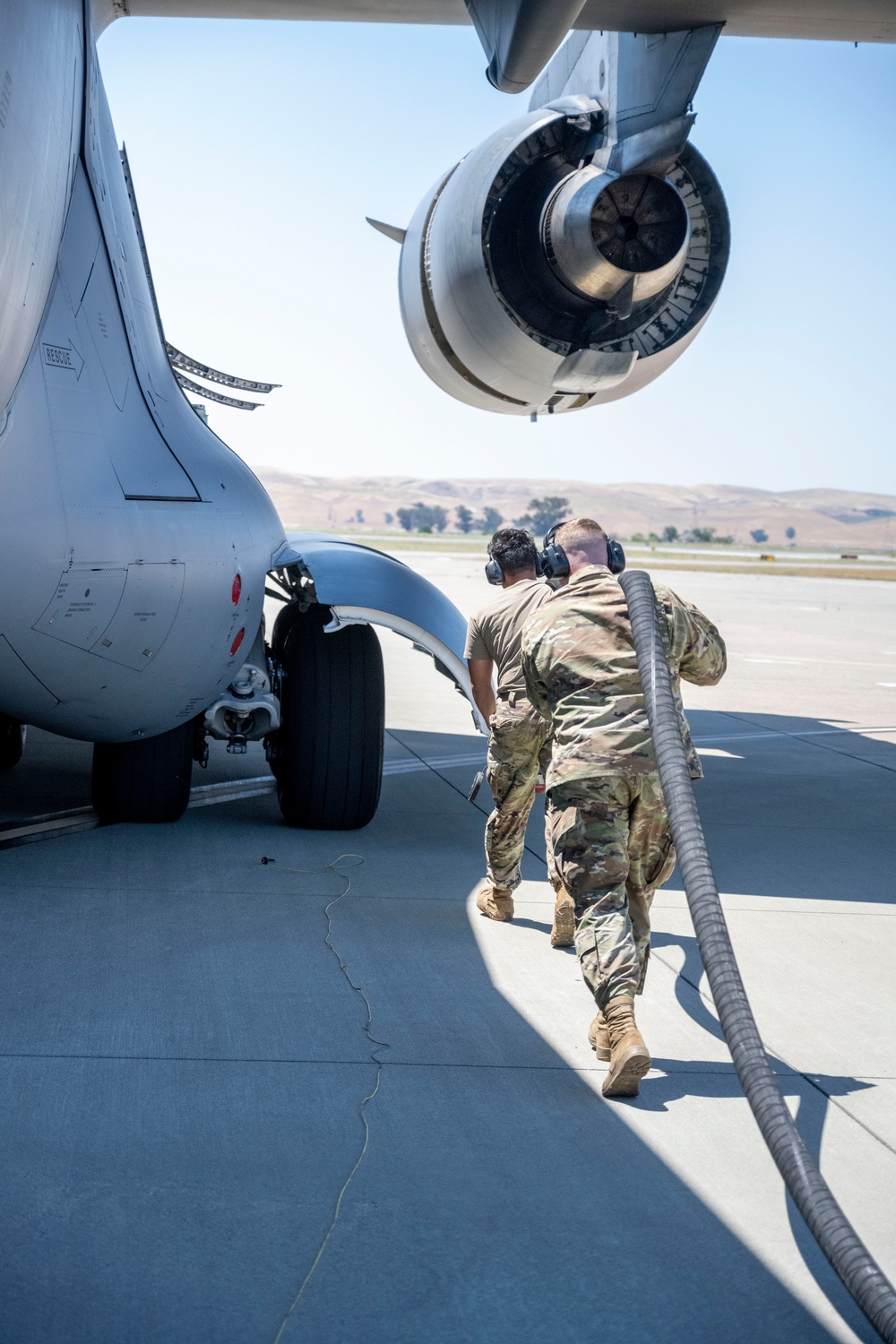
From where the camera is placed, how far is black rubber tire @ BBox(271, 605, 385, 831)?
6.55 meters

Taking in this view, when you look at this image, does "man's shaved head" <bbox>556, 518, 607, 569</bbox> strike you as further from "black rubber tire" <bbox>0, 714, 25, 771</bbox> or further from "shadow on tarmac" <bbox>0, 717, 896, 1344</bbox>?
"black rubber tire" <bbox>0, 714, 25, 771</bbox>

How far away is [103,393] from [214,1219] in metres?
3.65

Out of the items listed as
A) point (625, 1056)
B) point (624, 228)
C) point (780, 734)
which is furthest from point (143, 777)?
point (780, 734)

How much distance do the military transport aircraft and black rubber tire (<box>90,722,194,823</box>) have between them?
0.04 ft

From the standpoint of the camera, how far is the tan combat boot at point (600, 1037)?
3.73m

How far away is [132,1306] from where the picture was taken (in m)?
2.43

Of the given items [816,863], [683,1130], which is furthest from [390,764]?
[683,1130]

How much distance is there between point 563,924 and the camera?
4.92 meters

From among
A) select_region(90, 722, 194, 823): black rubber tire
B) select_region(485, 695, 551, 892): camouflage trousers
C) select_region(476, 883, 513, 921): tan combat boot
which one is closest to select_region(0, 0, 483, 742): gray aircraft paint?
select_region(90, 722, 194, 823): black rubber tire

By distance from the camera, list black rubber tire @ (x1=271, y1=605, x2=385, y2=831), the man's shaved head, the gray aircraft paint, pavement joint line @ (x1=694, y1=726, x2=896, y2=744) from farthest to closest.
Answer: pavement joint line @ (x1=694, y1=726, x2=896, y2=744), black rubber tire @ (x1=271, y1=605, x2=385, y2=831), the gray aircraft paint, the man's shaved head

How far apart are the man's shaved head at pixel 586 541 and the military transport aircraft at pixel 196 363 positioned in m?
1.42

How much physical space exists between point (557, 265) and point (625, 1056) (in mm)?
4415

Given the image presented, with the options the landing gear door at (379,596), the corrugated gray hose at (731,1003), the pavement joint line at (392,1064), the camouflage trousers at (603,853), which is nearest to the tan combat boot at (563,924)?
the camouflage trousers at (603,853)

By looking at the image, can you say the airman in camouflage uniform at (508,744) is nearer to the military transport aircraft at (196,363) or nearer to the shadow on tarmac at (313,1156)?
the shadow on tarmac at (313,1156)
